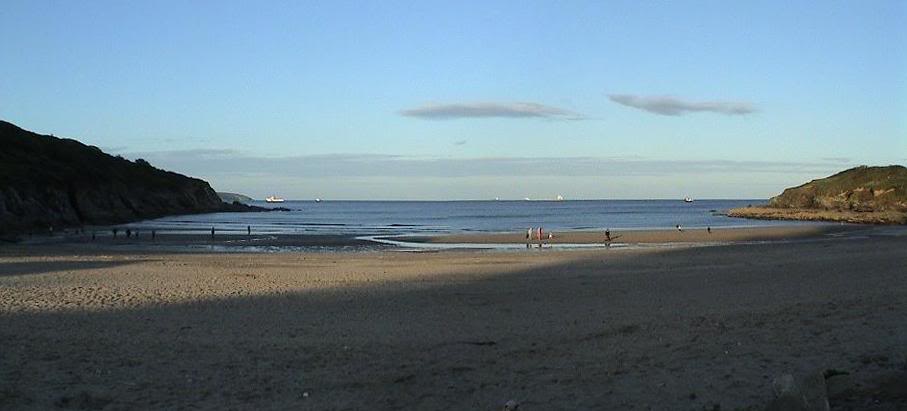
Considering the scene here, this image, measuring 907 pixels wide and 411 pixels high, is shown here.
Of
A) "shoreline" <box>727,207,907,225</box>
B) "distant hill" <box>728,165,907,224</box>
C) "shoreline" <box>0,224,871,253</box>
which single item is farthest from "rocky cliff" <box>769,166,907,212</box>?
"shoreline" <box>0,224,871,253</box>

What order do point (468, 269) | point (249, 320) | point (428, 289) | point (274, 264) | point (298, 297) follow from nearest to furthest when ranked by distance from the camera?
point (249, 320), point (298, 297), point (428, 289), point (468, 269), point (274, 264)

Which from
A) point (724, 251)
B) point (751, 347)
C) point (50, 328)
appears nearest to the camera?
point (751, 347)

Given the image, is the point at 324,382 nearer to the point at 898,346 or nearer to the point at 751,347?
the point at 751,347

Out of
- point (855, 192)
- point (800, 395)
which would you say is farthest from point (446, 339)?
point (855, 192)

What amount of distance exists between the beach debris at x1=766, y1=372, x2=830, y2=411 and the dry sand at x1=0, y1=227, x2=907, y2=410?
0.56 m

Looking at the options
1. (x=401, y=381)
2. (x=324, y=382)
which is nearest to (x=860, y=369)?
(x=401, y=381)

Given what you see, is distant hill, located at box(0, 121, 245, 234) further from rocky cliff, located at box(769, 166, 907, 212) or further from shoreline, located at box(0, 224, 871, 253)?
rocky cliff, located at box(769, 166, 907, 212)

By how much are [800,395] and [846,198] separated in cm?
10122

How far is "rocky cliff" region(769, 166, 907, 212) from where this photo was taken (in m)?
91.1

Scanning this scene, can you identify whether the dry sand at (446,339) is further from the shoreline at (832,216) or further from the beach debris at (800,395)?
the shoreline at (832,216)

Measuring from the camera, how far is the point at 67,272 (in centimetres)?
2530

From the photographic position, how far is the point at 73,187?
75938mm

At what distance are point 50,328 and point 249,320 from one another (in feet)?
10.8

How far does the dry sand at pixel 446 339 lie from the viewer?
29.5 feet
